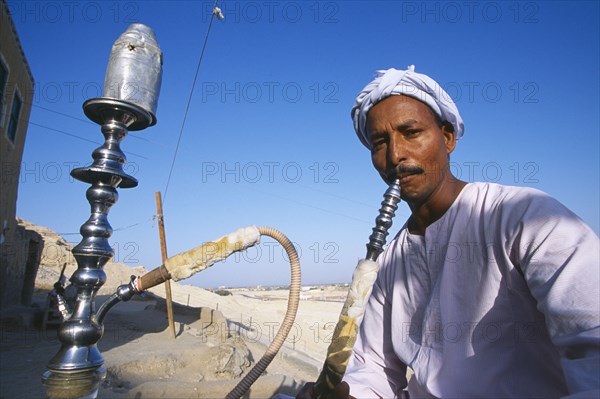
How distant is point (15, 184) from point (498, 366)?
14934 millimetres

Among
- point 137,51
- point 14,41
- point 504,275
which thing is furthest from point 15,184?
point 504,275

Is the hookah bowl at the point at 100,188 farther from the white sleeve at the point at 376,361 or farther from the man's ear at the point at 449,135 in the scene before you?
the man's ear at the point at 449,135

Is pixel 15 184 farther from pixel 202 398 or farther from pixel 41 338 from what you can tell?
pixel 202 398

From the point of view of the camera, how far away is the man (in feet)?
3.22

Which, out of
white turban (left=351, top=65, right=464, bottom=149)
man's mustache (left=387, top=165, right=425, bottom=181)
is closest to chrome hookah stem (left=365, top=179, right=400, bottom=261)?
man's mustache (left=387, top=165, right=425, bottom=181)

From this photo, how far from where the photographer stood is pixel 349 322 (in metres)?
1.07

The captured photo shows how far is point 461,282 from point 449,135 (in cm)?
78

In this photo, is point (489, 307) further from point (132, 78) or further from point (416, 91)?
point (132, 78)

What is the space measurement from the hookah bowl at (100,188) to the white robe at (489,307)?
1.17m

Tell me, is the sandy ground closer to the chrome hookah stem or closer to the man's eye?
the man's eye

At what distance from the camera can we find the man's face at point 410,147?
1.63 metres

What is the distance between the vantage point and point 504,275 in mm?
1338

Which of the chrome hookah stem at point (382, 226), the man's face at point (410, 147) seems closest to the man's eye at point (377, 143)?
the man's face at point (410, 147)

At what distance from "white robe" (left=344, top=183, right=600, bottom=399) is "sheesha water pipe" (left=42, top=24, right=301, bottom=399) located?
2.89ft
